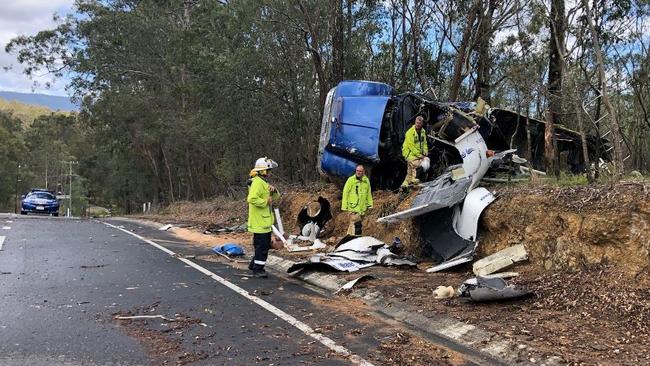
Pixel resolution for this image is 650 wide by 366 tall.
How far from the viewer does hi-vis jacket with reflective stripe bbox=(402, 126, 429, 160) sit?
11375 millimetres

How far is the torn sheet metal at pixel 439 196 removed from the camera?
9.06m

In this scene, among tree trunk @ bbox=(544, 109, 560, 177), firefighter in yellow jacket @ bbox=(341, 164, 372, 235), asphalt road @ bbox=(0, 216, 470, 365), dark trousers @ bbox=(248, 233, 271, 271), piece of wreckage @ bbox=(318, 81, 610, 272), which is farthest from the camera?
tree trunk @ bbox=(544, 109, 560, 177)

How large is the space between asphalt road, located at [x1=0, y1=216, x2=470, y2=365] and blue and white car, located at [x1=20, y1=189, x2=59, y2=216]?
21.8 metres

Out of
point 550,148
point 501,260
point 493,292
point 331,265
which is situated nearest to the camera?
point 493,292

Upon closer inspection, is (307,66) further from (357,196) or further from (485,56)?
(357,196)

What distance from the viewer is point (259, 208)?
9.23 m

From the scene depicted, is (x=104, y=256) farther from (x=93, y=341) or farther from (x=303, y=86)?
(x=303, y=86)

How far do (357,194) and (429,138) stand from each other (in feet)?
6.49

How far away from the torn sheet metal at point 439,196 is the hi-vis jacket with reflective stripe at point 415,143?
52.4 inches

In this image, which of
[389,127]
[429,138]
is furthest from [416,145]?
[389,127]

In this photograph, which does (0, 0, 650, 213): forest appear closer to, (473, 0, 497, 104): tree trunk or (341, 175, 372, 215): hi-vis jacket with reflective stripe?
(473, 0, 497, 104): tree trunk

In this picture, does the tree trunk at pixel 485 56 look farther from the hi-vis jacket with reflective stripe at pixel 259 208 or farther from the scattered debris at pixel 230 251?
the hi-vis jacket with reflective stripe at pixel 259 208

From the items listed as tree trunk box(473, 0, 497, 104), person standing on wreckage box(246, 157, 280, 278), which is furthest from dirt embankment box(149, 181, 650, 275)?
tree trunk box(473, 0, 497, 104)

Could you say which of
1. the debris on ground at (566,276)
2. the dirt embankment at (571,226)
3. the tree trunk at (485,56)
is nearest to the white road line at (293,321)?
the debris on ground at (566,276)
